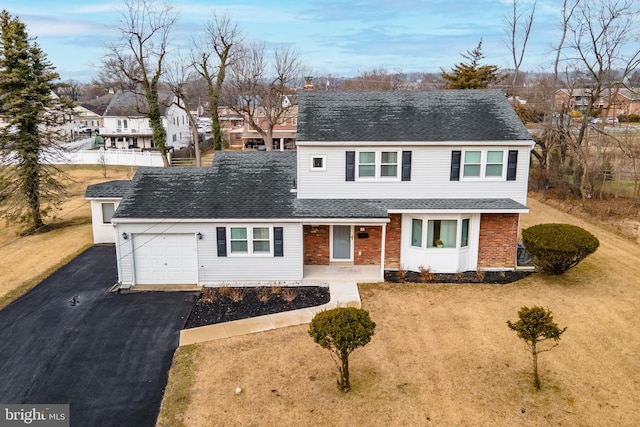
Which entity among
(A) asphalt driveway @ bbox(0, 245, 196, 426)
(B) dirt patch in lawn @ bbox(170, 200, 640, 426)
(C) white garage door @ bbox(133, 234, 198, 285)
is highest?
(C) white garage door @ bbox(133, 234, 198, 285)

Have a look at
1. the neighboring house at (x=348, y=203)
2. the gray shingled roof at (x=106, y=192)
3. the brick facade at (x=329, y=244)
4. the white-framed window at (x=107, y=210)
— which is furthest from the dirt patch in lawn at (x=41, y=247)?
the brick facade at (x=329, y=244)

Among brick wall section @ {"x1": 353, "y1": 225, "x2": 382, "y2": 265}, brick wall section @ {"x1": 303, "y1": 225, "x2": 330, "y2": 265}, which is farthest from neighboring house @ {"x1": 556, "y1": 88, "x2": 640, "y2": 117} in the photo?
brick wall section @ {"x1": 303, "y1": 225, "x2": 330, "y2": 265}

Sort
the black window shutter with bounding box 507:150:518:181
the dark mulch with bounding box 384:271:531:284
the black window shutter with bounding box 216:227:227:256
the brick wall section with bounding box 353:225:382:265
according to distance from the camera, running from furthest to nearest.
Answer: the brick wall section with bounding box 353:225:382:265 < the black window shutter with bounding box 507:150:518:181 < the dark mulch with bounding box 384:271:531:284 < the black window shutter with bounding box 216:227:227:256

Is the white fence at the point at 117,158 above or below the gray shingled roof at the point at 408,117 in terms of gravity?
below

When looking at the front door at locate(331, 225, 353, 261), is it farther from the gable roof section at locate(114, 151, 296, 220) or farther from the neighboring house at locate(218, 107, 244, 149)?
the neighboring house at locate(218, 107, 244, 149)

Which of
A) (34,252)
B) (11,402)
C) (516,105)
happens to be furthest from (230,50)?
(11,402)

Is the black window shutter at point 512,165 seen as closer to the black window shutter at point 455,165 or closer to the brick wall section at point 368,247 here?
the black window shutter at point 455,165

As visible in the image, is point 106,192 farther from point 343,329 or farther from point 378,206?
point 343,329

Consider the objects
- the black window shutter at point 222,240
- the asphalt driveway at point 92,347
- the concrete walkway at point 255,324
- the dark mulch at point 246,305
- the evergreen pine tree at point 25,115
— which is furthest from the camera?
the evergreen pine tree at point 25,115
